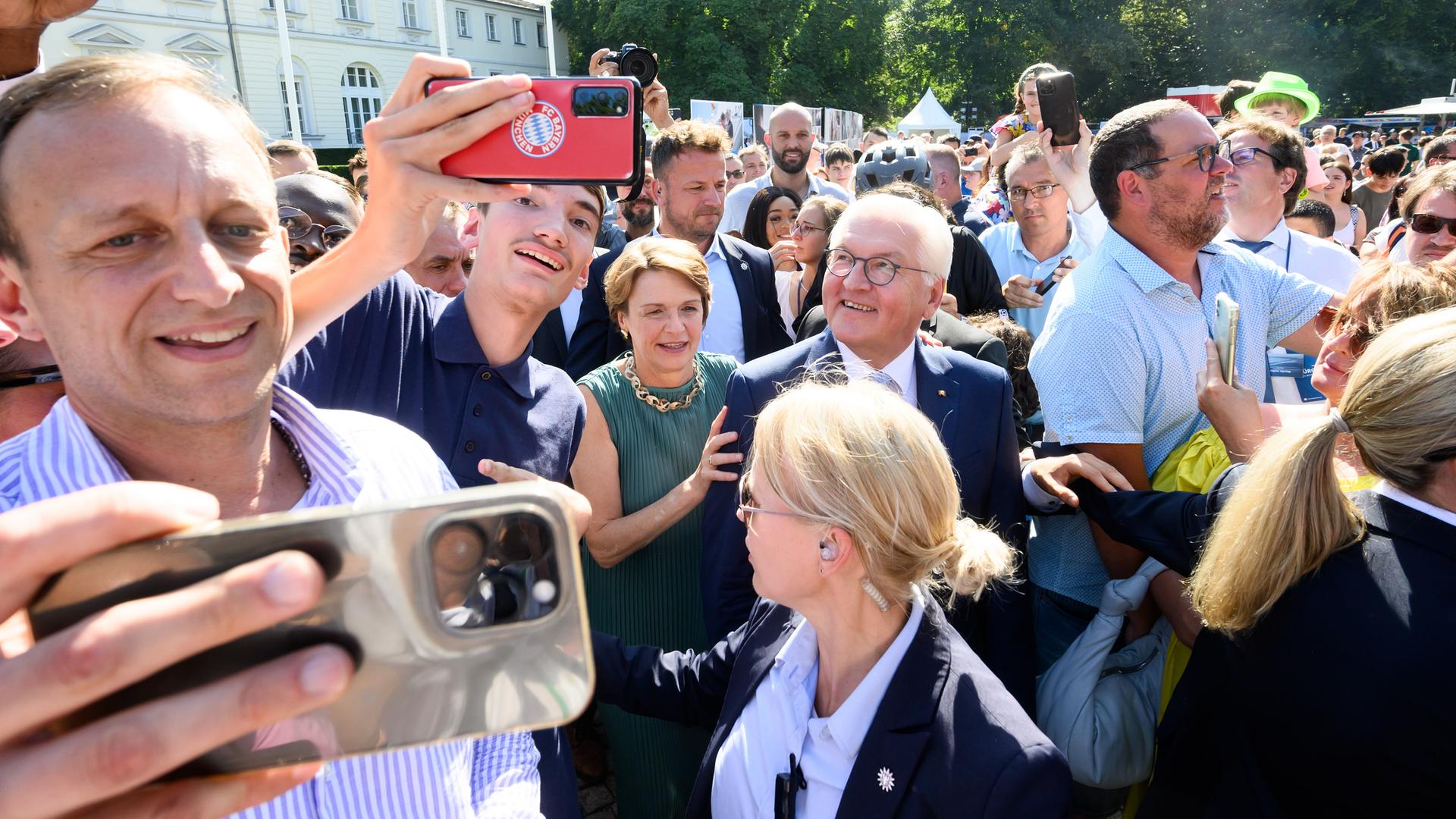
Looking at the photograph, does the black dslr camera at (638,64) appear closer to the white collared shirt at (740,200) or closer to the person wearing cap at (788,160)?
the person wearing cap at (788,160)

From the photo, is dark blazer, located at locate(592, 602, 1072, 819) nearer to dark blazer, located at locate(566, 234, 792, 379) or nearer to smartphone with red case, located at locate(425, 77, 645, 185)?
smartphone with red case, located at locate(425, 77, 645, 185)

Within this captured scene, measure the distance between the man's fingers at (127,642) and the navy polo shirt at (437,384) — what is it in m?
1.45

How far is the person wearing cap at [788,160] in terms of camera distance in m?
6.70

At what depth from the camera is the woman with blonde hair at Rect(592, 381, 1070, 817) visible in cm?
168

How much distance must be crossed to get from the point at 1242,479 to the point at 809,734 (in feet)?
3.78

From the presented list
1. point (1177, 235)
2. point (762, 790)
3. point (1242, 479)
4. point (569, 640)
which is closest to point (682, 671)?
point (762, 790)

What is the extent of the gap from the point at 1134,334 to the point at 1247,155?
253cm

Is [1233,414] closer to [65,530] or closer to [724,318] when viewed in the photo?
[724,318]

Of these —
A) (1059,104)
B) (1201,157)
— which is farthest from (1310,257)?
(1201,157)

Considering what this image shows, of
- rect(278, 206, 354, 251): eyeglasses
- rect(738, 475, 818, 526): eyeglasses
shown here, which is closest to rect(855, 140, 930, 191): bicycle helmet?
rect(278, 206, 354, 251): eyeglasses

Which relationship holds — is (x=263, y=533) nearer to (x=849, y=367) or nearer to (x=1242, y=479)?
(x=1242, y=479)

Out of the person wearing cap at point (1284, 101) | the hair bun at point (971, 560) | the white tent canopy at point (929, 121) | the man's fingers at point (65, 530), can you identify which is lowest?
the hair bun at point (971, 560)

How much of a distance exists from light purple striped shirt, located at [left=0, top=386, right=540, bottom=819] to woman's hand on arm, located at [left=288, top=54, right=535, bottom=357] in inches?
6.4

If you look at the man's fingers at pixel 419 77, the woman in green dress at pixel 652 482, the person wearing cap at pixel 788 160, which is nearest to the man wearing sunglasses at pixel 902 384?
the woman in green dress at pixel 652 482
